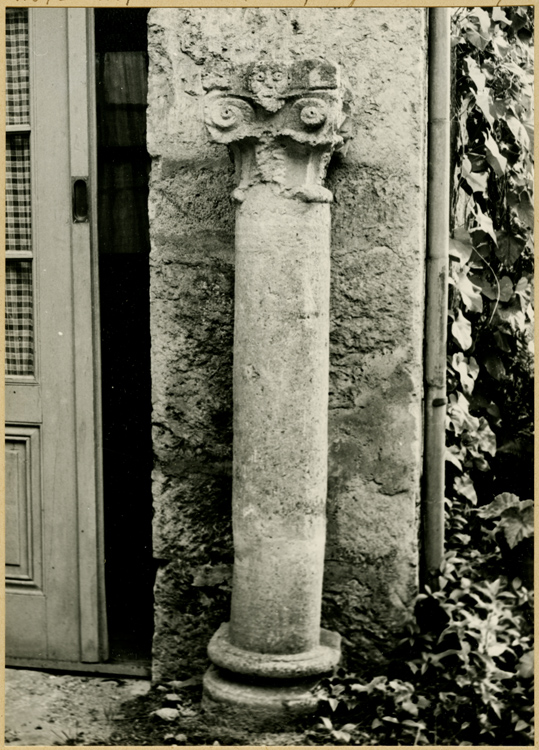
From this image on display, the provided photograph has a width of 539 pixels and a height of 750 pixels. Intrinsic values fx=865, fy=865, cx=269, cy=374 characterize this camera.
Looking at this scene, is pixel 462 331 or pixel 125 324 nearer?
pixel 462 331

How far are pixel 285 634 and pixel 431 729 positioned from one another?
21.6 inches

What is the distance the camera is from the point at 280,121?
2.72m

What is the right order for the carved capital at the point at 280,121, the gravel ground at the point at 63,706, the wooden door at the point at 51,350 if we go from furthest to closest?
1. the wooden door at the point at 51,350
2. the gravel ground at the point at 63,706
3. the carved capital at the point at 280,121

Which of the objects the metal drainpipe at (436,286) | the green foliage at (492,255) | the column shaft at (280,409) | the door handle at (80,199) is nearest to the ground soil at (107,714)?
the column shaft at (280,409)

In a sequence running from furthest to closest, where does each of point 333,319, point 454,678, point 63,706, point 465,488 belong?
point 465,488 < point 63,706 < point 333,319 < point 454,678

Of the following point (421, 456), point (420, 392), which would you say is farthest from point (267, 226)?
point (421, 456)

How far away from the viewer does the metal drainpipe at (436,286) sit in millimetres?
3117

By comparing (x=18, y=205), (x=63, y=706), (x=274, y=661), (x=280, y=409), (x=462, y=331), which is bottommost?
(x=63, y=706)

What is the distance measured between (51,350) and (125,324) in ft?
1.36

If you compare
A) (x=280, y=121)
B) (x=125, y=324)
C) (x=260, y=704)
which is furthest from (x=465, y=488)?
(x=280, y=121)

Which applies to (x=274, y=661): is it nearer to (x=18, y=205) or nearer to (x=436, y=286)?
(x=436, y=286)

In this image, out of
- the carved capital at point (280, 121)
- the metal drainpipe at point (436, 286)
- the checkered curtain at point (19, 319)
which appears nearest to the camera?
the carved capital at point (280, 121)

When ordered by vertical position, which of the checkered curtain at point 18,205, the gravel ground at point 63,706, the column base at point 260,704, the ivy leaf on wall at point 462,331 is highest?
the checkered curtain at point 18,205

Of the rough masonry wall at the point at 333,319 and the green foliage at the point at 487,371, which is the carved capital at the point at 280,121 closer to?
the rough masonry wall at the point at 333,319
